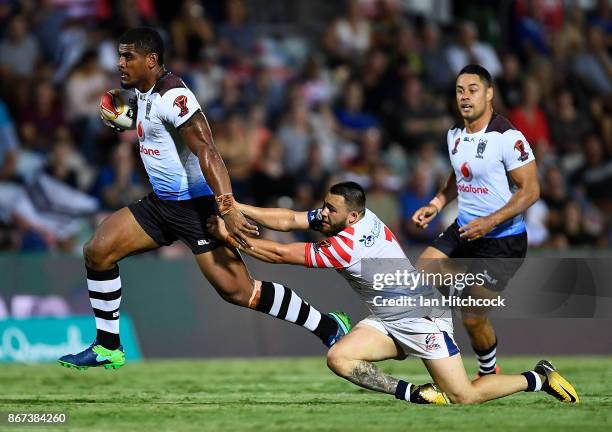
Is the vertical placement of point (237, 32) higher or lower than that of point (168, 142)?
higher

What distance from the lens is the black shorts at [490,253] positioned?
33.3 ft

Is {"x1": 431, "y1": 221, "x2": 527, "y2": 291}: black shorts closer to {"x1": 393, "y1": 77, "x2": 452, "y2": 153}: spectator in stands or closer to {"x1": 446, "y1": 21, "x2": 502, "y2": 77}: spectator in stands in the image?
{"x1": 393, "y1": 77, "x2": 452, "y2": 153}: spectator in stands

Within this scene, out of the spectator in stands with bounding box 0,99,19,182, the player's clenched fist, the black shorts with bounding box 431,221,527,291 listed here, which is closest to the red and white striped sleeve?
the player's clenched fist

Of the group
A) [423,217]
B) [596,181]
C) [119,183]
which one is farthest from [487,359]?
[596,181]

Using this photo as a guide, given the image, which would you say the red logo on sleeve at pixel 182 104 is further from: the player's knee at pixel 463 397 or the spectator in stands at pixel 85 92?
the spectator in stands at pixel 85 92

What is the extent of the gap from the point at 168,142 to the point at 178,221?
606 millimetres

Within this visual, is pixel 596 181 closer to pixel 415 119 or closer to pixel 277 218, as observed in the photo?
pixel 415 119

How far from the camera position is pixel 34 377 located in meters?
11.9

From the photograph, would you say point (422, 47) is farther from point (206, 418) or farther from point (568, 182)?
point (206, 418)

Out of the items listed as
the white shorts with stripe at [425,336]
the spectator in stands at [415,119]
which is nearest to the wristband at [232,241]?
the white shorts with stripe at [425,336]

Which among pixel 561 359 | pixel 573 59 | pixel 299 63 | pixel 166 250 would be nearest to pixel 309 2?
pixel 299 63

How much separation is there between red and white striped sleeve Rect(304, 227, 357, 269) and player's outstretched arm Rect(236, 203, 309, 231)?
1.35 ft

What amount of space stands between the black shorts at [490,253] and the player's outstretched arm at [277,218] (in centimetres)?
148

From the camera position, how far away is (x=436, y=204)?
10.5 metres
